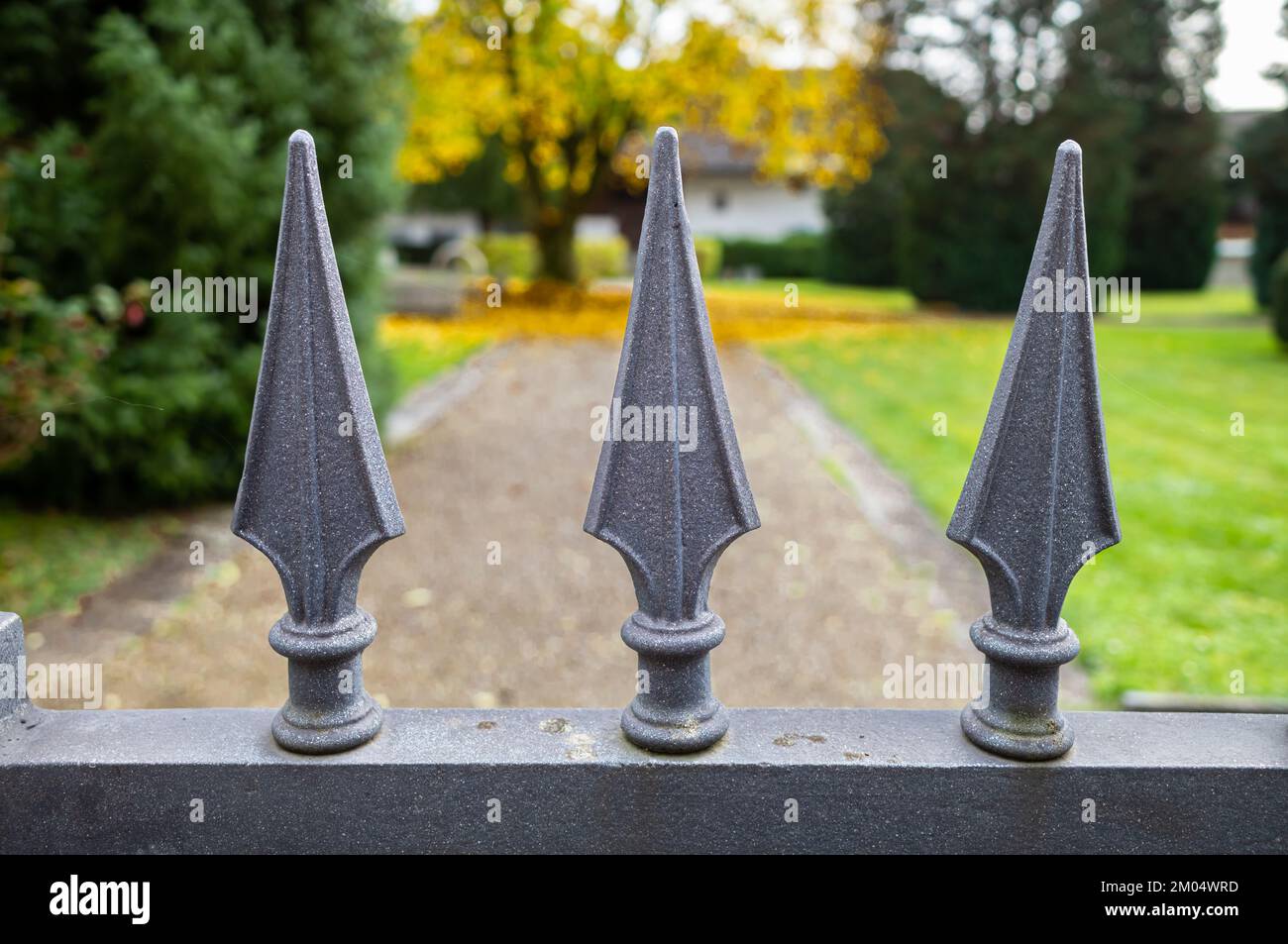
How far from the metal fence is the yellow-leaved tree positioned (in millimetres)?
17146

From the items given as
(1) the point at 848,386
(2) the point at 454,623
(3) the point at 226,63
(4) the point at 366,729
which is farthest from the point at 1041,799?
(1) the point at 848,386

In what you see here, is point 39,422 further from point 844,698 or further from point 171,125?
point 844,698

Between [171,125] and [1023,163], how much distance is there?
63.6ft

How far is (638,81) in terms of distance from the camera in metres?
19.2

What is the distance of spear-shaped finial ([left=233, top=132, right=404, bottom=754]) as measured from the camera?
1455 mm

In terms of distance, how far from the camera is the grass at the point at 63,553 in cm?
499

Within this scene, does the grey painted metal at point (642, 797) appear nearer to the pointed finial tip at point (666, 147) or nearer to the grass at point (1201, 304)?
the pointed finial tip at point (666, 147)

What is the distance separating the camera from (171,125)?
564 cm

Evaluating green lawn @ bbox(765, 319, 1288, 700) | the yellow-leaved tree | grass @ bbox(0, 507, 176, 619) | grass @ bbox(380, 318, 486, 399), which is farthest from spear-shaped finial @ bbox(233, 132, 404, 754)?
the yellow-leaved tree

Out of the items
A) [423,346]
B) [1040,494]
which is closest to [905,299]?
[423,346]

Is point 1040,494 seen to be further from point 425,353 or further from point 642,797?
Answer: point 425,353

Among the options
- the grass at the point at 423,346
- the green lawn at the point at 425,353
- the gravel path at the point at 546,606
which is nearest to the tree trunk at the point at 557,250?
the grass at the point at 423,346

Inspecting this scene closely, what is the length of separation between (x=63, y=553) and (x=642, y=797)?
5.22m

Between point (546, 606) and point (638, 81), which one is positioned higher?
point (638, 81)
